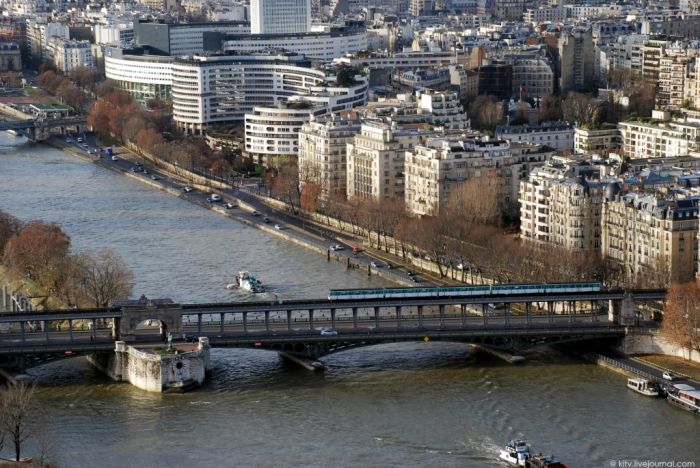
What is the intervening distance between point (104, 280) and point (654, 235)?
12.6 meters

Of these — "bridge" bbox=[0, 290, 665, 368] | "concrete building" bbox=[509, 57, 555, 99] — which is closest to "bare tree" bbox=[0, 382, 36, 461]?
"bridge" bbox=[0, 290, 665, 368]

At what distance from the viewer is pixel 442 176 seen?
173 feet

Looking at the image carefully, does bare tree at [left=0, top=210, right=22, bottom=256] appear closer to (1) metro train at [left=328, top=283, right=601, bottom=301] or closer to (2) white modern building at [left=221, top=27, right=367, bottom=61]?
(1) metro train at [left=328, top=283, right=601, bottom=301]

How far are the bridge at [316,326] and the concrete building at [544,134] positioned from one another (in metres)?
23.4

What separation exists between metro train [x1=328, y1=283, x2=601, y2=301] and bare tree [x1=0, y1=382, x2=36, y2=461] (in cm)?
850

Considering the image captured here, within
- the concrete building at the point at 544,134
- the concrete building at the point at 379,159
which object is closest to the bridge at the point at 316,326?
the concrete building at the point at 379,159

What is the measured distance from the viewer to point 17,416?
Answer: 31641 millimetres

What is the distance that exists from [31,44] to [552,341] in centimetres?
7699

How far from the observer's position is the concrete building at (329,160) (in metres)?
58.7

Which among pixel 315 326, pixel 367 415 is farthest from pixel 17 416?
pixel 315 326

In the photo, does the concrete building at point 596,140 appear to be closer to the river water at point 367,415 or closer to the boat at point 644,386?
the river water at point 367,415

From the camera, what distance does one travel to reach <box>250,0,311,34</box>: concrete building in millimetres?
96438

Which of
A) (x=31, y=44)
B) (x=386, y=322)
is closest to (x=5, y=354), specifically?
(x=386, y=322)

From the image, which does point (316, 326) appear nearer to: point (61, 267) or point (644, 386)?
point (644, 386)
